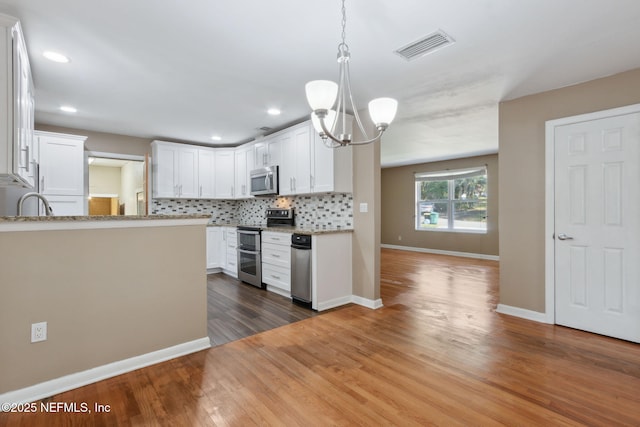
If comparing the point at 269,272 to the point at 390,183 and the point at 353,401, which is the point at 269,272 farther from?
the point at 390,183

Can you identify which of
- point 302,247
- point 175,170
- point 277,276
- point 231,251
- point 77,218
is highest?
point 175,170

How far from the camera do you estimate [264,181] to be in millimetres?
4926

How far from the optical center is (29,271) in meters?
1.97

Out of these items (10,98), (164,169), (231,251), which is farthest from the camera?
(231,251)

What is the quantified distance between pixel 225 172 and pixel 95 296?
397 cm

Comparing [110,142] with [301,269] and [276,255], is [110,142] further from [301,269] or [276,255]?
[301,269]

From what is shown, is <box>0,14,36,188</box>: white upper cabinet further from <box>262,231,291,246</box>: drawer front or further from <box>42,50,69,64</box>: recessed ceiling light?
<box>262,231,291,246</box>: drawer front

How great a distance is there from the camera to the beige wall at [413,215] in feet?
23.7

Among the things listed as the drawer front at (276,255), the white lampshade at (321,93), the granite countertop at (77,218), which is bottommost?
the drawer front at (276,255)

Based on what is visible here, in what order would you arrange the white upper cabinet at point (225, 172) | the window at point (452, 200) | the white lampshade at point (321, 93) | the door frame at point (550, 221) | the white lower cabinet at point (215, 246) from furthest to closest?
1. the window at point (452, 200)
2. the white upper cabinet at point (225, 172)
3. the white lower cabinet at point (215, 246)
4. the door frame at point (550, 221)
5. the white lampshade at point (321, 93)

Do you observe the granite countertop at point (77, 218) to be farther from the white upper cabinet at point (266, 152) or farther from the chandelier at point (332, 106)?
the white upper cabinet at point (266, 152)

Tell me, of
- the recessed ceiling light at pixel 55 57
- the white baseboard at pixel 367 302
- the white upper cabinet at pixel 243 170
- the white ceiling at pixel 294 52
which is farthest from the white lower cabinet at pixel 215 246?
the recessed ceiling light at pixel 55 57

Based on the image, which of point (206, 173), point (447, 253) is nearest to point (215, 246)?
point (206, 173)

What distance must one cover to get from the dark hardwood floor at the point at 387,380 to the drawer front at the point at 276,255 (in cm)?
98
